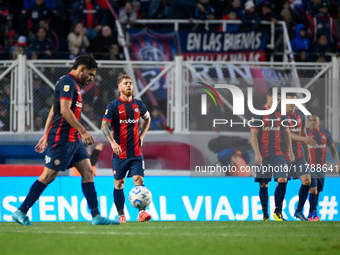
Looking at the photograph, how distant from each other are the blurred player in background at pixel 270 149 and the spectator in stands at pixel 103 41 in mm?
5438

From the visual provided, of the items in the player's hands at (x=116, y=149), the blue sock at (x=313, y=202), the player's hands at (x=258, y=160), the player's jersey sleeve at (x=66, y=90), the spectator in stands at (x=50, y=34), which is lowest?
the blue sock at (x=313, y=202)

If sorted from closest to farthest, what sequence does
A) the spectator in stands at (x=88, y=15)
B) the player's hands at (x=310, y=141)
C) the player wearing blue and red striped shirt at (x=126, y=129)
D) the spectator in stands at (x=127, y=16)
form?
the player wearing blue and red striped shirt at (x=126, y=129) → the player's hands at (x=310, y=141) → the spectator in stands at (x=127, y=16) → the spectator in stands at (x=88, y=15)

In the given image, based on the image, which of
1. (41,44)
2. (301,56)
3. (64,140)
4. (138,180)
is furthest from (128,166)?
(301,56)

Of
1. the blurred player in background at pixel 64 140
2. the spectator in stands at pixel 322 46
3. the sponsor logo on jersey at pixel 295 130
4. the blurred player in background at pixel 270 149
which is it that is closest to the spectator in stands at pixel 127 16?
the spectator in stands at pixel 322 46

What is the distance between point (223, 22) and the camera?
55.3ft

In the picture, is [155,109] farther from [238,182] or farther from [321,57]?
[321,57]

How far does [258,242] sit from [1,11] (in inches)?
473

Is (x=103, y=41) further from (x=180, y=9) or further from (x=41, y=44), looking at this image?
(x=180, y=9)

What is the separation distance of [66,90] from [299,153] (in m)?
5.33

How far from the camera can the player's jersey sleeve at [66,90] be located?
27.1ft

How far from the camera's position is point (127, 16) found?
16.8 m

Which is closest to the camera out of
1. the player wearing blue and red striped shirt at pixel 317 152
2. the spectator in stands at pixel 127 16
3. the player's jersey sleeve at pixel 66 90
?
the player's jersey sleeve at pixel 66 90

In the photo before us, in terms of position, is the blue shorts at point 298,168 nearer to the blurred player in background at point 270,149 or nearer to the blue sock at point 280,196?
the blurred player in background at point 270,149

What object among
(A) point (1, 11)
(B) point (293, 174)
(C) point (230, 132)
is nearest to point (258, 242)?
(B) point (293, 174)
